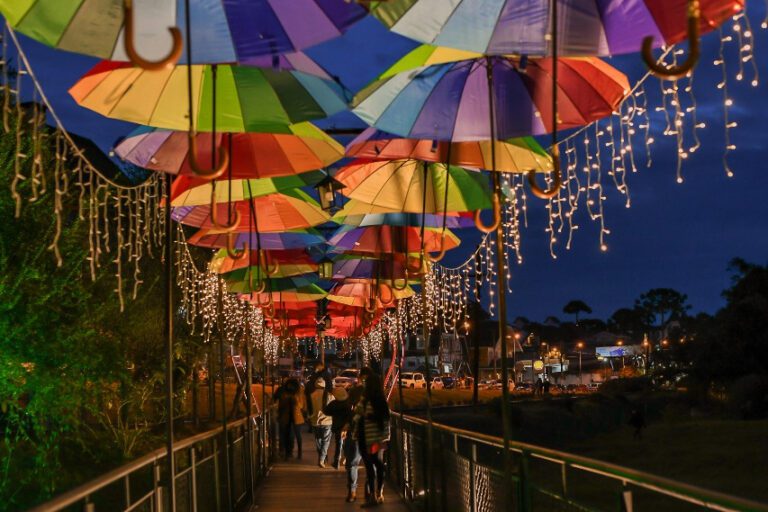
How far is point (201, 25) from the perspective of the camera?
5906 millimetres

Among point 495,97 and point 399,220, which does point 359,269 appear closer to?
point 399,220

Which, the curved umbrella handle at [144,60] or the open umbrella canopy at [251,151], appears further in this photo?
the open umbrella canopy at [251,151]

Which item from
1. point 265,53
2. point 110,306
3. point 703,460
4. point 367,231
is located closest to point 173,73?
point 265,53

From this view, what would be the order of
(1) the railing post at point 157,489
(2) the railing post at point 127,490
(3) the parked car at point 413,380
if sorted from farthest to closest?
1. (3) the parked car at point 413,380
2. (1) the railing post at point 157,489
3. (2) the railing post at point 127,490

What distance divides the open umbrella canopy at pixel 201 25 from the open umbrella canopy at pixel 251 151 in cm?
302

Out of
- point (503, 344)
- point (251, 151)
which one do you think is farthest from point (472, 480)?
point (251, 151)

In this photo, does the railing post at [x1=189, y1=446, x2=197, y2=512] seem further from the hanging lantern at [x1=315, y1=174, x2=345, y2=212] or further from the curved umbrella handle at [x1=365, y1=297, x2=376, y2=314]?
the curved umbrella handle at [x1=365, y1=297, x2=376, y2=314]

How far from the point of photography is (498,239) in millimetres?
7168

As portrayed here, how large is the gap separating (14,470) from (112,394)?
3.44 meters

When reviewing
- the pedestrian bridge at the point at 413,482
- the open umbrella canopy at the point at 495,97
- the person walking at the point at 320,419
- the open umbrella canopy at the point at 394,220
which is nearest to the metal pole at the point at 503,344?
the pedestrian bridge at the point at 413,482

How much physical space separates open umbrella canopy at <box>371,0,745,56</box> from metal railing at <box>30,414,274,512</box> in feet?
10.0

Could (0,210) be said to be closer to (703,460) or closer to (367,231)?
(367,231)

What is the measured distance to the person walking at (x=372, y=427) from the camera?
39.7 ft

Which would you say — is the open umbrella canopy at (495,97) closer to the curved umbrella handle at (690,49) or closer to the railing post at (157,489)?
the railing post at (157,489)
